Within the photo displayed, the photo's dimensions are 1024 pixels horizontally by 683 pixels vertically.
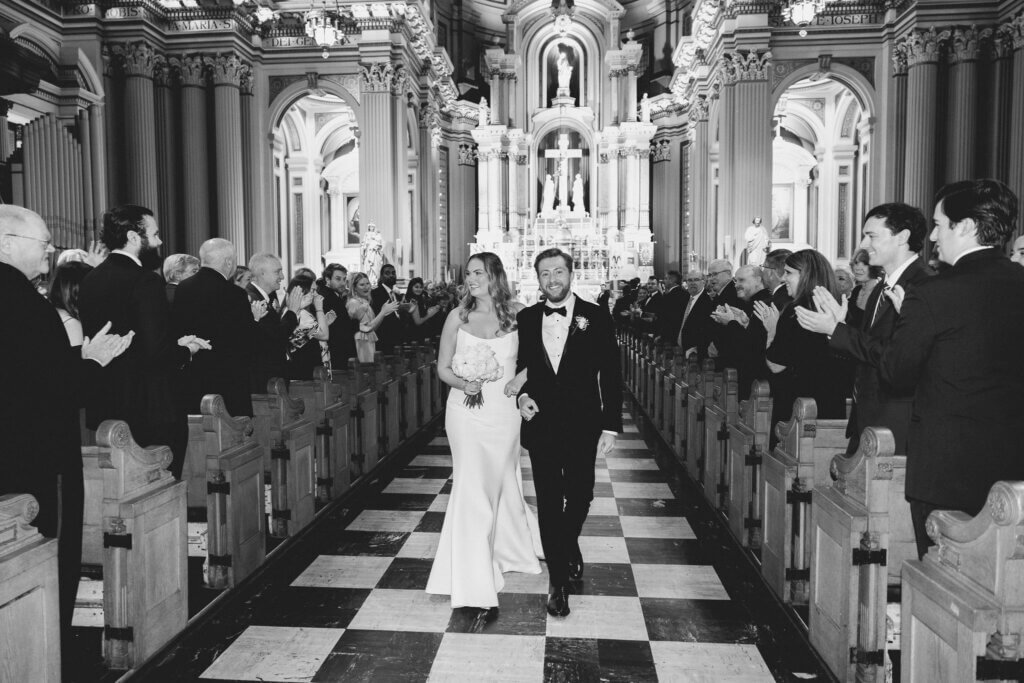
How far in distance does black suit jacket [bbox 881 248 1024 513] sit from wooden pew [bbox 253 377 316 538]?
3.77 metres

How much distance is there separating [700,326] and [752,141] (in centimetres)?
964

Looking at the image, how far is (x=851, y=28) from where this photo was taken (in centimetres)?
1664

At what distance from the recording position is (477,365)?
4.00 metres

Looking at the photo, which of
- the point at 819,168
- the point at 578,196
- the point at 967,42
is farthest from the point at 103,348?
the point at 578,196

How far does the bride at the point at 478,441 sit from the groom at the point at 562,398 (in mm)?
167

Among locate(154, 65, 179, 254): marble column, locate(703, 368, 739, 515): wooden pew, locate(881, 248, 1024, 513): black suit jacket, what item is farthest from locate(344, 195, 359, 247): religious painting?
locate(881, 248, 1024, 513): black suit jacket

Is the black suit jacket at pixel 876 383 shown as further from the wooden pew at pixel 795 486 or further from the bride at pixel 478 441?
the bride at pixel 478 441

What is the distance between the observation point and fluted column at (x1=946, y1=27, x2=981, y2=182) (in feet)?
47.8

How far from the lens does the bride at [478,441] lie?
162 inches

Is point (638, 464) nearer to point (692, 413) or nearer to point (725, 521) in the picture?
point (692, 413)

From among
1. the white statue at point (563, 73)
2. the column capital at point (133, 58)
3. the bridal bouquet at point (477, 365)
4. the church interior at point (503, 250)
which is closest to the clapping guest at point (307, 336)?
the church interior at point (503, 250)

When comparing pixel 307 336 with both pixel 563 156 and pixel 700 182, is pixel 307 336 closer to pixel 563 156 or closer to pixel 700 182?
pixel 700 182

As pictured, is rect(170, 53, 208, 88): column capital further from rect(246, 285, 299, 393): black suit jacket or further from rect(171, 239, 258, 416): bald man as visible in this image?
rect(171, 239, 258, 416): bald man

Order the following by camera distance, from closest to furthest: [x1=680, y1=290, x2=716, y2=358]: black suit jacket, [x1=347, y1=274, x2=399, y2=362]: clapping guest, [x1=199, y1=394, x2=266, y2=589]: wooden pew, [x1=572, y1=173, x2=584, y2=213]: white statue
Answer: [x1=199, y1=394, x2=266, y2=589]: wooden pew
[x1=680, y1=290, x2=716, y2=358]: black suit jacket
[x1=347, y1=274, x2=399, y2=362]: clapping guest
[x1=572, y1=173, x2=584, y2=213]: white statue
